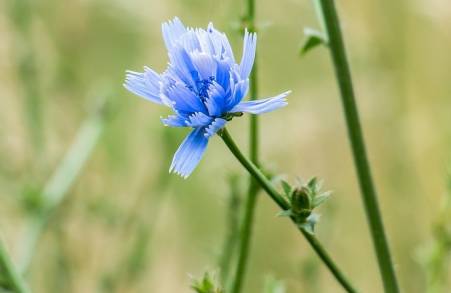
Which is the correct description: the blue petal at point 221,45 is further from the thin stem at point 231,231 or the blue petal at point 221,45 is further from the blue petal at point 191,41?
the thin stem at point 231,231

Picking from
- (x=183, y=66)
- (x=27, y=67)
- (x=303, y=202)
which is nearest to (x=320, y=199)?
(x=303, y=202)

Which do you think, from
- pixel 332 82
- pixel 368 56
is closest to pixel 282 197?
pixel 368 56

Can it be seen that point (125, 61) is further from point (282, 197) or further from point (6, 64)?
point (282, 197)

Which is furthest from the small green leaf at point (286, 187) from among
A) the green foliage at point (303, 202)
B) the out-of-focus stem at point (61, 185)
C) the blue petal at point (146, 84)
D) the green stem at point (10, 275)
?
the out-of-focus stem at point (61, 185)

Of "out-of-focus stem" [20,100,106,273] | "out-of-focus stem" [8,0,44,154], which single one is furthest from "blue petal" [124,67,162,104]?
"out-of-focus stem" [8,0,44,154]

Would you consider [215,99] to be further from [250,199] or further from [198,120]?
[250,199]
